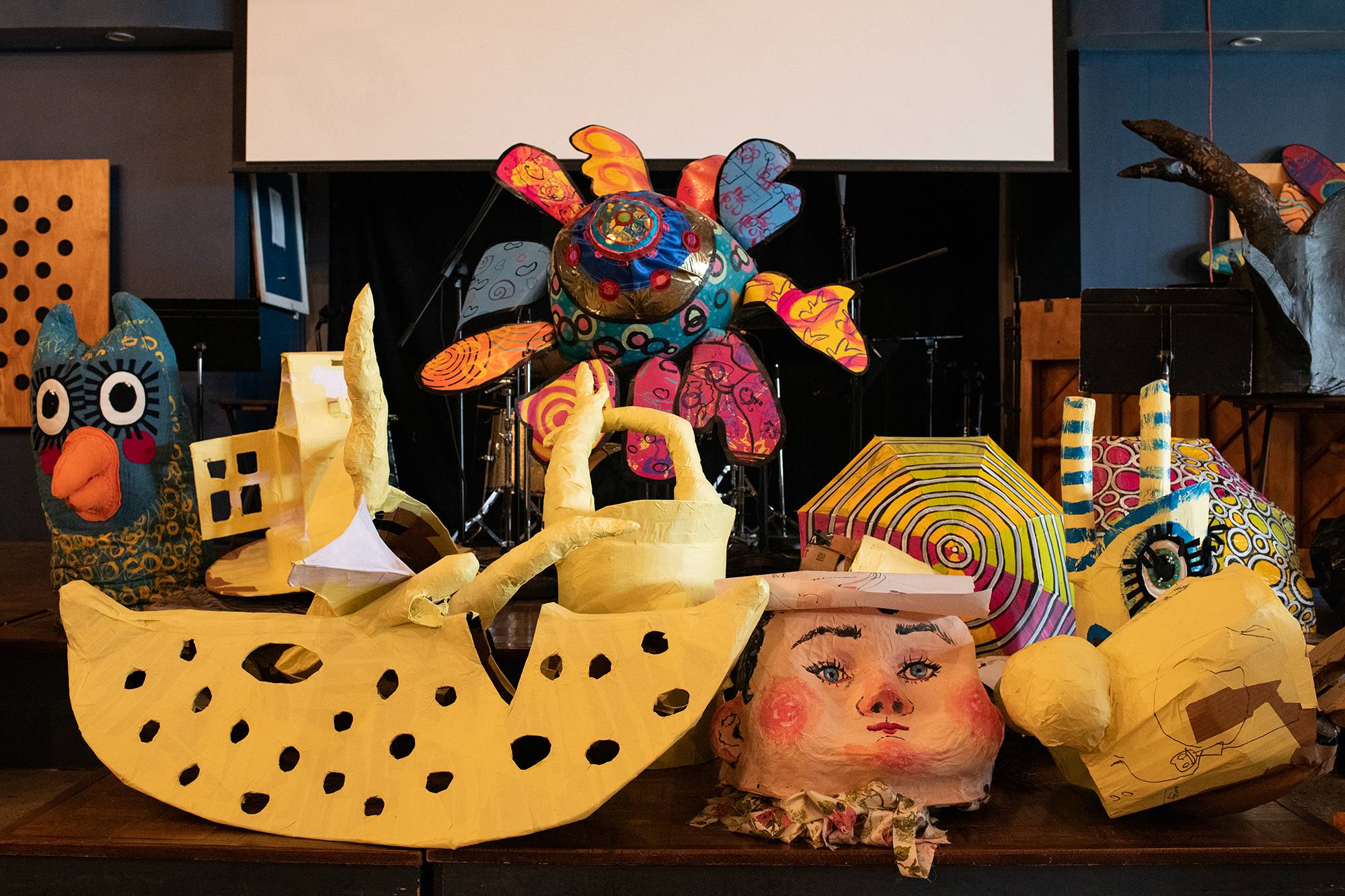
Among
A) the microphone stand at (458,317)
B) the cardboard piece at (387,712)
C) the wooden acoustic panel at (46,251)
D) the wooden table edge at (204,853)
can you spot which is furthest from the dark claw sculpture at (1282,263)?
the wooden acoustic panel at (46,251)

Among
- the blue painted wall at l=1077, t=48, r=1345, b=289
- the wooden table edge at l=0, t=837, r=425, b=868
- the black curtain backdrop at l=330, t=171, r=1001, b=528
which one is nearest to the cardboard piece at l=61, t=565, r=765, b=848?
the wooden table edge at l=0, t=837, r=425, b=868

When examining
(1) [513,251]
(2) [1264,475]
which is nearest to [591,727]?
(1) [513,251]

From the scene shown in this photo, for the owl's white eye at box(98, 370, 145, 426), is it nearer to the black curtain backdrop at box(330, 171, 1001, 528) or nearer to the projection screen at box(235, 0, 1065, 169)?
the projection screen at box(235, 0, 1065, 169)

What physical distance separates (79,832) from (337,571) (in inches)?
13.3

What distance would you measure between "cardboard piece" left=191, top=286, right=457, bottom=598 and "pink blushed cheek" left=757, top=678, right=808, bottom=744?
506 mm

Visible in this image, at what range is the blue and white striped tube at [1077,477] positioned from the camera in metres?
1.14

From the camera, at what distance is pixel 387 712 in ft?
3.03

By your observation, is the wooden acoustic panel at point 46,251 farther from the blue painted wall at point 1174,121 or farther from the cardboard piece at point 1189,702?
the cardboard piece at point 1189,702

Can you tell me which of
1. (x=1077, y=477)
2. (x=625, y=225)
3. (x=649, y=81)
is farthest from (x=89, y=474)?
(x=649, y=81)

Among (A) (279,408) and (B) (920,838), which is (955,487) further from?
(A) (279,408)

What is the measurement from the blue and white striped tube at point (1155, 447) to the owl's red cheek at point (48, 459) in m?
1.40

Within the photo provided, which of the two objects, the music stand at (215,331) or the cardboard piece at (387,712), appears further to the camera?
the music stand at (215,331)

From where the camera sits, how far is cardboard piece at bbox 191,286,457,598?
128 cm

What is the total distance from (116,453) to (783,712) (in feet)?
3.36
